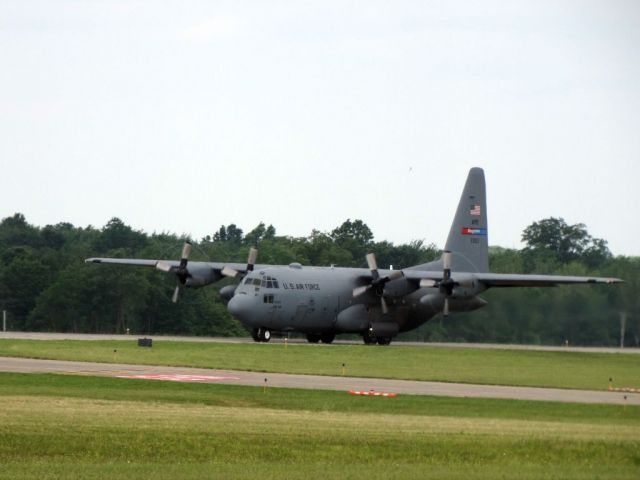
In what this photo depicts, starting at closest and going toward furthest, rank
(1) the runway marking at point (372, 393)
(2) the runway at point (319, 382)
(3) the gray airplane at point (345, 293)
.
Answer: (1) the runway marking at point (372, 393)
(2) the runway at point (319, 382)
(3) the gray airplane at point (345, 293)

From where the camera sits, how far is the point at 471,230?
68.6m

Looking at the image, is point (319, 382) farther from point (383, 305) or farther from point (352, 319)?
point (352, 319)

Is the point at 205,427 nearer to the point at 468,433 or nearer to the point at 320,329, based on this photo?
the point at 468,433

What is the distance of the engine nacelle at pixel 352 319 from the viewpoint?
206 feet

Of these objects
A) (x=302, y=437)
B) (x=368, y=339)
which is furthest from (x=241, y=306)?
(x=302, y=437)

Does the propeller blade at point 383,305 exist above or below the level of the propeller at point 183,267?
below

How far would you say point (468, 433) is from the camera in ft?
84.6

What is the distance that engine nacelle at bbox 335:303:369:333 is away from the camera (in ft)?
206

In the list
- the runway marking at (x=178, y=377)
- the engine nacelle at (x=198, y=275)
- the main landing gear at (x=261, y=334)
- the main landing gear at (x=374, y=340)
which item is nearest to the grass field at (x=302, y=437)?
the runway marking at (x=178, y=377)

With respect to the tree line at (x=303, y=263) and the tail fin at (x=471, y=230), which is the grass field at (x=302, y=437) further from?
the tail fin at (x=471, y=230)

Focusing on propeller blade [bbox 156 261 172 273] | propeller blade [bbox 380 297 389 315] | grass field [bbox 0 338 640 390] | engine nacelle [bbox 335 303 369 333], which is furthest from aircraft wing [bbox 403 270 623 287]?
propeller blade [bbox 156 261 172 273]

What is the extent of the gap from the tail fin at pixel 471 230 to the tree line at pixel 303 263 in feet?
10.4

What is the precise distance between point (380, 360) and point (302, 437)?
26.3 metres

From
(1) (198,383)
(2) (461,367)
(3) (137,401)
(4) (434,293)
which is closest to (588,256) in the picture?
(4) (434,293)
